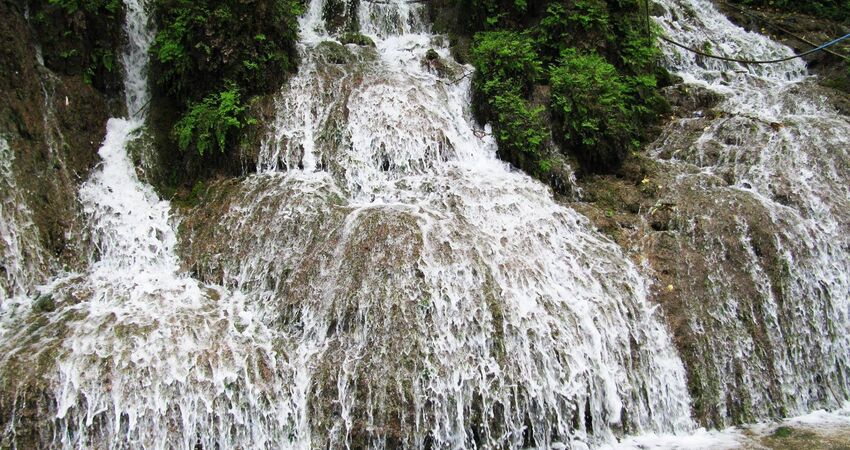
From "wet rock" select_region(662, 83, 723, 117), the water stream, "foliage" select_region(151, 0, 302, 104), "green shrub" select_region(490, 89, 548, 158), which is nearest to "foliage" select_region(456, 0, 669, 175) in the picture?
"green shrub" select_region(490, 89, 548, 158)

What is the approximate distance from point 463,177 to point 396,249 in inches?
89.5

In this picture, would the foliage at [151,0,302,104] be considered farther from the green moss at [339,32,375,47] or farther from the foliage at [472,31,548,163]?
the foliage at [472,31,548,163]

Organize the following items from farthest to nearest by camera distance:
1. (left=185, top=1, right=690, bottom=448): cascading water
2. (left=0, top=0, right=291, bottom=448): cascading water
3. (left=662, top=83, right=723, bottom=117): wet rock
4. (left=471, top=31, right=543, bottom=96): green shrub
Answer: (left=662, top=83, right=723, bottom=117): wet rock → (left=471, top=31, right=543, bottom=96): green shrub → (left=185, top=1, right=690, bottom=448): cascading water → (left=0, top=0, right=291, bottom=448): cascading water

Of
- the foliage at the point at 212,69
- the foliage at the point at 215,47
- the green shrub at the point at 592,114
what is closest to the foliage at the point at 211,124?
the foliage at the point at 212,69

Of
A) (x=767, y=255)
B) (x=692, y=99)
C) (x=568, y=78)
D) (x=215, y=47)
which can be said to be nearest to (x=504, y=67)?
(x=568, y=78)

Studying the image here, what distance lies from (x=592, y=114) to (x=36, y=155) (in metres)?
8.62

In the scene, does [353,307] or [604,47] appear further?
[604,47]

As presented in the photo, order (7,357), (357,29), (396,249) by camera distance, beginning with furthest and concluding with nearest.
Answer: (357,29), (396,249), (7,357)

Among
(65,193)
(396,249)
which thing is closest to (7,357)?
(65,193)

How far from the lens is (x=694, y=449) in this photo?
6.02 metres

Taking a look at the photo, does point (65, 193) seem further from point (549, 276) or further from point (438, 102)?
point (549, 276)

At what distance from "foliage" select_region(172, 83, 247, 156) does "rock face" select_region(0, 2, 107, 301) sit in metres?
1.39

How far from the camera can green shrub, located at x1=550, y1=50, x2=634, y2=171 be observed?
961 centimetres

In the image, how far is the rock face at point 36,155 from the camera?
22.7 feet
